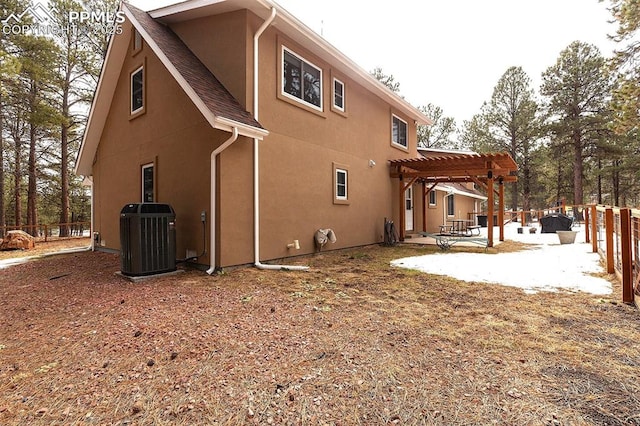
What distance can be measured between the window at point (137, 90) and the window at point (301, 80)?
3.89 metres

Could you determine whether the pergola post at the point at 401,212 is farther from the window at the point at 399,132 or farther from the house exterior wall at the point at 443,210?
the house exterior wall at the point at 443,210

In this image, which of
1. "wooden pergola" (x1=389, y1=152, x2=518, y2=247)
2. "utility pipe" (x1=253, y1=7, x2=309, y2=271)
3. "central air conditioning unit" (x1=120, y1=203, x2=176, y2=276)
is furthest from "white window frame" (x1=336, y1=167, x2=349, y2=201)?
"central air conditioning unit" (x1=120, y1=203, x2=176, y2=276)

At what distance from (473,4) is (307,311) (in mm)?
9774

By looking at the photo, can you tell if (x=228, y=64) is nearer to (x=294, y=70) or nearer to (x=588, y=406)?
(x=294, y=70)

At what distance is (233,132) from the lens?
5.69m

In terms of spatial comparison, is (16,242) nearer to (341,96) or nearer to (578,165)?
(341,96)

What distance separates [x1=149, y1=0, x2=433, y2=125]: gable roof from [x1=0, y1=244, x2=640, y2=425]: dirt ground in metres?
5.59

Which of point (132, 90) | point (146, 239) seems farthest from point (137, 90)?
point (146, 239)

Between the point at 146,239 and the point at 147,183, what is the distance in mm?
3206

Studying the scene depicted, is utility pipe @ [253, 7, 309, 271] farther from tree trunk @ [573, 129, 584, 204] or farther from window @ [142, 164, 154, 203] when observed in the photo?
tree trunk @ [573, 129, 584, 204]

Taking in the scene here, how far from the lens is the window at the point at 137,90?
8.39 meters

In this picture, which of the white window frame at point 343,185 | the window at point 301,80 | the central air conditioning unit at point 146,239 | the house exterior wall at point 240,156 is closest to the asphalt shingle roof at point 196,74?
the house exterior wall at point 240,156

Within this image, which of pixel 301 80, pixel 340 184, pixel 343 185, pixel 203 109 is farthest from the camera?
pixel 343 185

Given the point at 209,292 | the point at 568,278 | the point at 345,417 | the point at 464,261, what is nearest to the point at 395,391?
the point at 345,417
